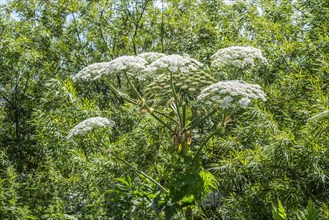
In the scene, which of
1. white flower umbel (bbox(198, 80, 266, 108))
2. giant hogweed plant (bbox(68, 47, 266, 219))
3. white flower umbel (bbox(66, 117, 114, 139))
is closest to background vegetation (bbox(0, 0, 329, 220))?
giant hogweed plant (bbox(68, 47, 266, 219))

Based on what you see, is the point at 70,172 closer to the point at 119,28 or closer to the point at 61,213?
the point at 61,213

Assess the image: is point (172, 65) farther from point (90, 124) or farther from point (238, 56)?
point (90, 124)

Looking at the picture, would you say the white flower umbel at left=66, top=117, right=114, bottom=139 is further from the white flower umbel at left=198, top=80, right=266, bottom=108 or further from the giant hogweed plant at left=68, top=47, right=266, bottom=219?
the white flower umbel at left=198, top=80, right=266, bottom=108

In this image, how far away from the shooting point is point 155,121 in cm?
629

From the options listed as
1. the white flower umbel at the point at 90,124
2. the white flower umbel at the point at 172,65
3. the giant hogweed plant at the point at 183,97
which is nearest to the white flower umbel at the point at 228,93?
the giant hogweed plant at the point at 183,97

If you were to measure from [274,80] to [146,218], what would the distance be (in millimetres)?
2612

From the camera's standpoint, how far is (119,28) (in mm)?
10586

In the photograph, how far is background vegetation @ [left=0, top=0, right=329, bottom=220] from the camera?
5156 mm

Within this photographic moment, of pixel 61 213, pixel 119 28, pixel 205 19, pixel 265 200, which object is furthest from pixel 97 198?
pixel 119 28

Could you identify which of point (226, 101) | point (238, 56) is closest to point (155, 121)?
point (238, 56)

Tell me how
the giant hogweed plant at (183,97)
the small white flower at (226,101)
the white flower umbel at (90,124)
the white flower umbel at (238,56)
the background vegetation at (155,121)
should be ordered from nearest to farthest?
the small white flower at (226,101) < the giant hogweed plant at (183,97) < the white flower umbel at (238,56) < the white flower umbel at (90,124) < the background vegetation at (155,121)

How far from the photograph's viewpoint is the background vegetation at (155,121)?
5.16 meters

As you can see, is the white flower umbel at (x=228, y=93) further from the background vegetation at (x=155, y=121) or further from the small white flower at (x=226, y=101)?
the background vegetation at (x=155, y=121)

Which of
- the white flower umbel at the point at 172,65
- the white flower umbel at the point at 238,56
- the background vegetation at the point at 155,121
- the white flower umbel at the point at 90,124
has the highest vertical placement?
the white flower umbel at the point at 172,65
